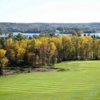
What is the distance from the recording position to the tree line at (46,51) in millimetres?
86062

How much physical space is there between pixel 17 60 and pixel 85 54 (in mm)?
25691

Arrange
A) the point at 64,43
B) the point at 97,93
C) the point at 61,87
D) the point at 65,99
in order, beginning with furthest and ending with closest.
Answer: the point at 64,43 → the point at 61,87 → the point at 97,93 → the point at 65,99

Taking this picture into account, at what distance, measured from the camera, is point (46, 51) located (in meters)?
89.8

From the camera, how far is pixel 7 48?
299ft

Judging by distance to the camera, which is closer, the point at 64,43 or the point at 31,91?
the point at 31,91

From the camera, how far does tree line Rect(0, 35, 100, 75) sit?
86062mm

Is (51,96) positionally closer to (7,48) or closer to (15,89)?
(15,89)

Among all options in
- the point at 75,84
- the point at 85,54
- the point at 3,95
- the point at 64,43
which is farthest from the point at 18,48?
the point at 3,95

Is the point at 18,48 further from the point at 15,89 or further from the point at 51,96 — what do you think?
the point at 51,96

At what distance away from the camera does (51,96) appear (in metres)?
33.1

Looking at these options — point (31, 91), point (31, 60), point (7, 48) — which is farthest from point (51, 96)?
point (7, 48)

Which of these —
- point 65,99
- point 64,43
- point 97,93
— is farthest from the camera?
point 64,43

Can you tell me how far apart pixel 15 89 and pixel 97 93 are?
453 inches

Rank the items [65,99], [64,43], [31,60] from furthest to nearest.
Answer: [64,43]
[31,60]
[65,99]
